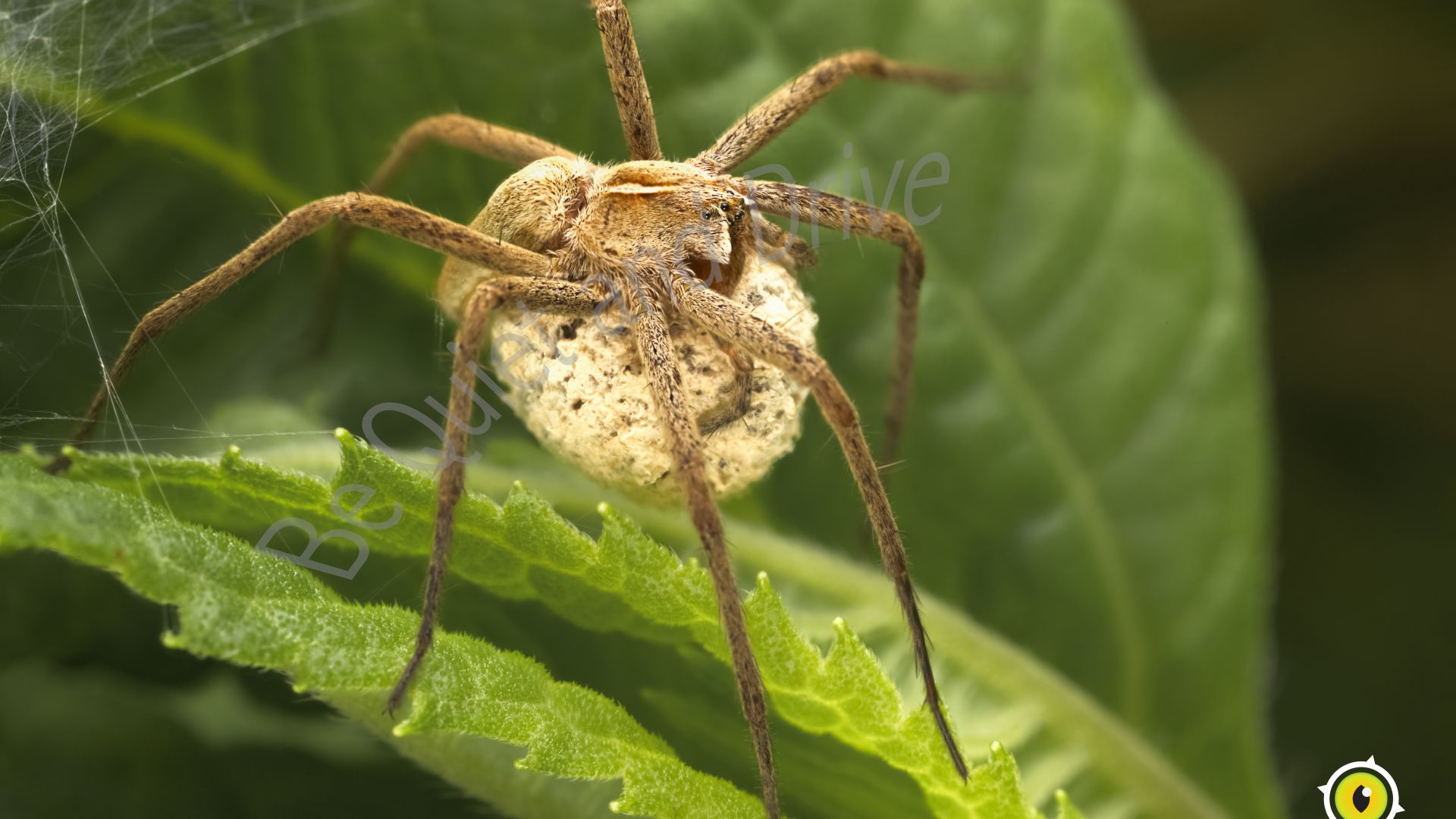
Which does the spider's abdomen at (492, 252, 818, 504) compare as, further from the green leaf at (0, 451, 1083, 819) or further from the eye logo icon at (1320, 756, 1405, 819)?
the eye logo icon at (1320, 756, 1405, 819)

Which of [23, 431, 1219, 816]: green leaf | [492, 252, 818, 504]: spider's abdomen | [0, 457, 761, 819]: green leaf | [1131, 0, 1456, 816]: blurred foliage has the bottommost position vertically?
[0, 457, 761, 819]: green leaf

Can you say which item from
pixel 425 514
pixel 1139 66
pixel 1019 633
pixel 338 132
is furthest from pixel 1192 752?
pixel 338 132

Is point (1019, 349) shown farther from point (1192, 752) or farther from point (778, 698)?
point (778, 698)

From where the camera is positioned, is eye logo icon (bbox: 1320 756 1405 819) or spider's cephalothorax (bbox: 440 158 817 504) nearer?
spider's cephalothorax (bbox: 440 158 817 504)

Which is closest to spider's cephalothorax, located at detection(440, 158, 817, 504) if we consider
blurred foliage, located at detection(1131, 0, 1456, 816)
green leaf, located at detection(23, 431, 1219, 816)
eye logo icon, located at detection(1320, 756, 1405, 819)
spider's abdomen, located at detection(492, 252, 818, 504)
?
spider's abdomen, located at detection(492, 252, 818, 504)

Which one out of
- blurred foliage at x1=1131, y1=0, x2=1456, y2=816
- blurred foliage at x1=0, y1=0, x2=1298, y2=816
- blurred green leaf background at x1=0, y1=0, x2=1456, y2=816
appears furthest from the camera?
blurred foliage at x1=1131, y1=0, x2=1456, y2=816

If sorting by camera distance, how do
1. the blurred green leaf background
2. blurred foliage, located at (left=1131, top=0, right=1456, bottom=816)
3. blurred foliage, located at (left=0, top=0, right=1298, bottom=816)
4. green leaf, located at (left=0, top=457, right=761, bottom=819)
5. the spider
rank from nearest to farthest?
green leaf, located at (left=0, top=457, right=761, bottom=819) → the spider → the blurred green leaf background → blurred foliage, located at (left=0, top=0, right=1298, bottom=816) → blurred foliage, located at (left=1131, top=0, right=1456, bottom=816)

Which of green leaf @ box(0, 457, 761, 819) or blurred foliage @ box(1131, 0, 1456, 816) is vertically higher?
blurred foliage @ box(1131, 0, 1456, 816)

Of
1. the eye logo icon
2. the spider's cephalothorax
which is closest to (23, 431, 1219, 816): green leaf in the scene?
the spider's cephalothorax

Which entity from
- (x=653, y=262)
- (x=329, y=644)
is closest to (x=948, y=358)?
(x=653, y=262)
